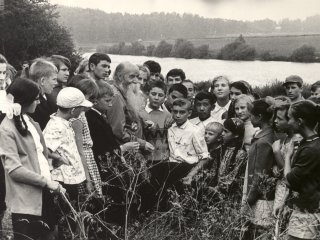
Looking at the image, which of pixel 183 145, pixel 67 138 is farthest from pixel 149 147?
pixel 67 138

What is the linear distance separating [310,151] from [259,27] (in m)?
4.75

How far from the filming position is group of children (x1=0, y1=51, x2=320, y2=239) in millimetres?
3367

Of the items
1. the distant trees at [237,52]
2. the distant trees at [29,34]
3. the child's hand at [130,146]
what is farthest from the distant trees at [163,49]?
the distant trees at [29,34]

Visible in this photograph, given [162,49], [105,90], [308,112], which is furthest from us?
[162,49]

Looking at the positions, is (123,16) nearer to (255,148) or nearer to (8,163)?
(255,148)

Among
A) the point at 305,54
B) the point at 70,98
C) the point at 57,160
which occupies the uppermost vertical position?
the point at 305,54

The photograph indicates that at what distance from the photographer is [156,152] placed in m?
5.04

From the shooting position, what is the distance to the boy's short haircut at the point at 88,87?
4293 millimetres

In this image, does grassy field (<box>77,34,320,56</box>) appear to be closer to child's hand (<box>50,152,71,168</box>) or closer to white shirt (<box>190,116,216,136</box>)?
white shirt (<box>190,116,216,136</box>)

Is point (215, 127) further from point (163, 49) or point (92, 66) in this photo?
point (163, 49)

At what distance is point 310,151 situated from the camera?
10.9 ft

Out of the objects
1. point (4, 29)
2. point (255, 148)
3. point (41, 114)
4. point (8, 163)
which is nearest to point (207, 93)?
point (255, 148)

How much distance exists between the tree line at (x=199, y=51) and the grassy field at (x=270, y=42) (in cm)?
7

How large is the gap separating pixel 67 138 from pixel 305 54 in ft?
17.3
